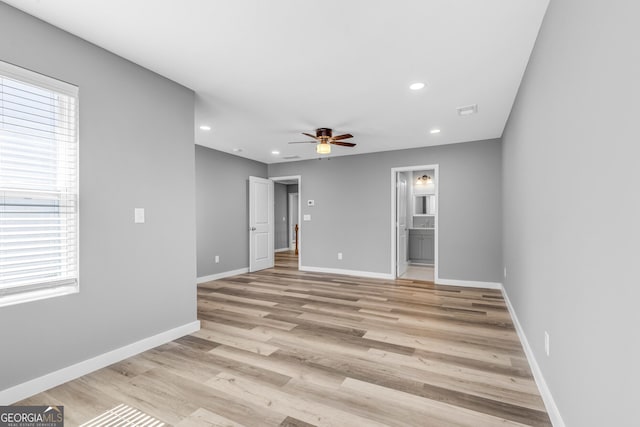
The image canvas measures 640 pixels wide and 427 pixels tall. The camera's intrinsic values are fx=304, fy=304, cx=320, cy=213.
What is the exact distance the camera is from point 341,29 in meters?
2.16

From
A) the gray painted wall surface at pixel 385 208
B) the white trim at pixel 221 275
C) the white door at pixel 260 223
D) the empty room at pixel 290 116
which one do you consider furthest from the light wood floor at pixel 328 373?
the white door at pixel 260 223

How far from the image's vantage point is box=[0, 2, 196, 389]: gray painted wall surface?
2.03 metres

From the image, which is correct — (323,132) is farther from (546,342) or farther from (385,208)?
(546,342)

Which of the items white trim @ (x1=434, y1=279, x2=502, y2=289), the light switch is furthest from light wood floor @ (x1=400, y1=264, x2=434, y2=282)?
the light switch

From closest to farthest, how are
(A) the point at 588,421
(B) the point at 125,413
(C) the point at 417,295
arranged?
(A) the point at 588,421, (B) the point at 125,413, (C) the point at 417,295

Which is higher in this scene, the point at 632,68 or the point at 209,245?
the point at 632,68

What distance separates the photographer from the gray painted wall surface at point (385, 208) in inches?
204

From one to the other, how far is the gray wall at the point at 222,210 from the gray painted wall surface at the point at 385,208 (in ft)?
3.73

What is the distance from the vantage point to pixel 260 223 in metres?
6.90

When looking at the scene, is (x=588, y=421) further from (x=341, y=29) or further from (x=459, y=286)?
(x=459, y=286)

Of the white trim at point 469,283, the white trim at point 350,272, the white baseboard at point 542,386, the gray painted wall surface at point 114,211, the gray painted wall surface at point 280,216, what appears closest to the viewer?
the white baseboard at point 542,386

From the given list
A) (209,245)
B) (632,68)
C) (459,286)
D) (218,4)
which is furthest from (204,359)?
(459,286)

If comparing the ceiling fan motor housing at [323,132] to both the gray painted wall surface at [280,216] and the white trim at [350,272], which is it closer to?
the white trim at [350,272]

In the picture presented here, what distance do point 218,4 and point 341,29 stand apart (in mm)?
829
